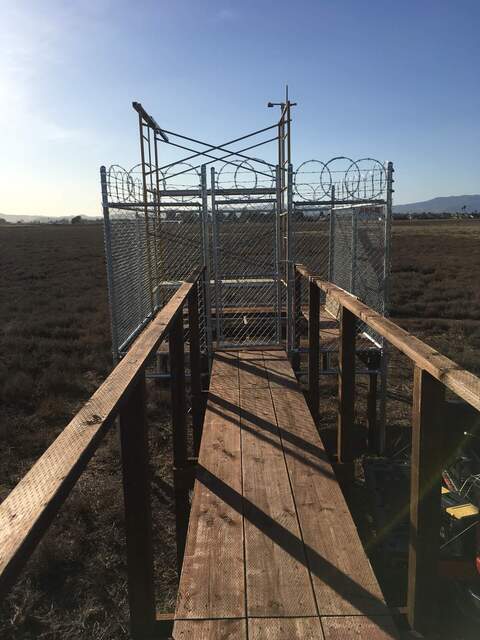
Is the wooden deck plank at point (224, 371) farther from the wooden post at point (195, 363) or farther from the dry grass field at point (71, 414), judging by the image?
the dry grass field at point (71, 414)

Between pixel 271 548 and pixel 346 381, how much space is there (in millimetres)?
1546

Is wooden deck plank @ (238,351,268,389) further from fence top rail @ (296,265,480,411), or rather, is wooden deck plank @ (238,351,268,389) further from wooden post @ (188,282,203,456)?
fence top rail @ (296,265,480,411)

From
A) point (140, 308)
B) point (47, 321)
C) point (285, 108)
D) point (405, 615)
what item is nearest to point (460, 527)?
point (405, 615)

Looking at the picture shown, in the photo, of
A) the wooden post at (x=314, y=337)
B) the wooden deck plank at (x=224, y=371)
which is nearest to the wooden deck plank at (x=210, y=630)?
the wooden deck plank at (x=224, y=371)

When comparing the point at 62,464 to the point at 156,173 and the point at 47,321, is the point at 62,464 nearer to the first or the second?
the point at 156,173

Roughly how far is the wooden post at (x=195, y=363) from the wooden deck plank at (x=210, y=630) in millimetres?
2859

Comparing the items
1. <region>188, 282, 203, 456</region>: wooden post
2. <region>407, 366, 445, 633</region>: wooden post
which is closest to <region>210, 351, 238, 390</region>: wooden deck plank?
<region>188, 282, 203, 456</region>: wooden post

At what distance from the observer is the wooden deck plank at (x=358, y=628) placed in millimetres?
1845

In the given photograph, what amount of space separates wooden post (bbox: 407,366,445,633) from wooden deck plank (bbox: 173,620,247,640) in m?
0.76

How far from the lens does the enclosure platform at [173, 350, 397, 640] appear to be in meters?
1.91

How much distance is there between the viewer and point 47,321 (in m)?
12.1

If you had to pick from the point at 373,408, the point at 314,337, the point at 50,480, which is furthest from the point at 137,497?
the point at 373,408

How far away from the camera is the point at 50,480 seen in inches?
46.2

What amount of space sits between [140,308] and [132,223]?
3.66 ft
